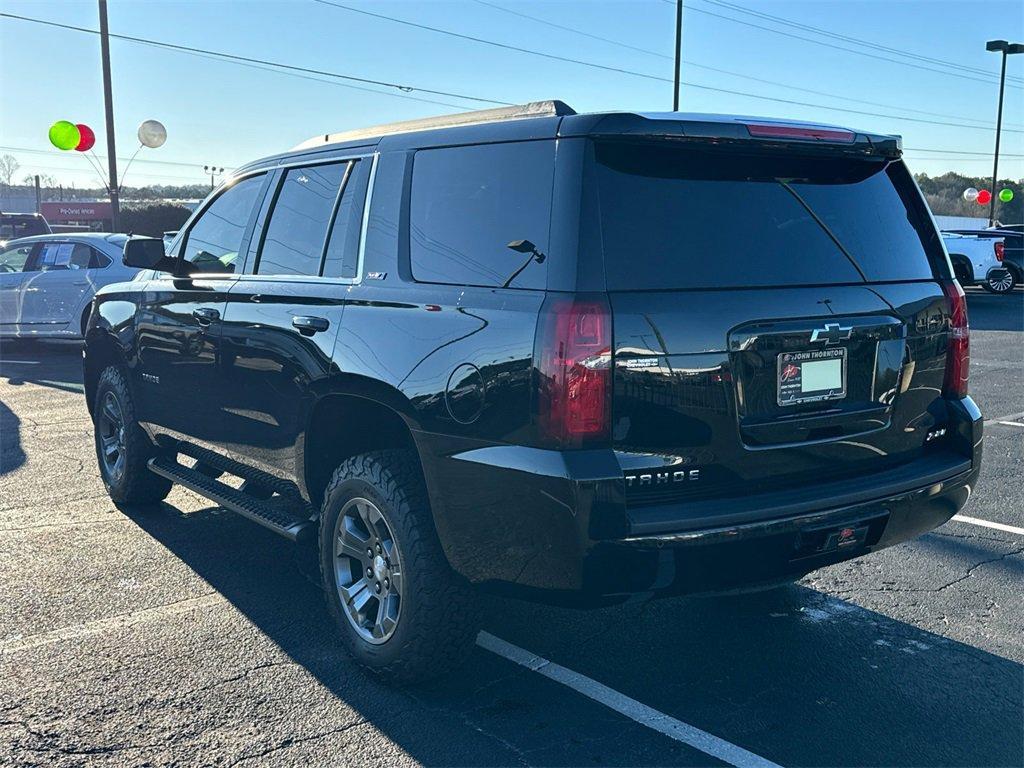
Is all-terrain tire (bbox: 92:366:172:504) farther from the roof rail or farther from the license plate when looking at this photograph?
the license plate

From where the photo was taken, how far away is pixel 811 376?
326 centimetres

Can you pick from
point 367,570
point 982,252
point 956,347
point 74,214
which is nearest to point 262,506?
point 367,570

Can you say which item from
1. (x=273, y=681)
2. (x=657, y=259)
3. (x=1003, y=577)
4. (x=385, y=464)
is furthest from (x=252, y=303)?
(x=1003, y=577)

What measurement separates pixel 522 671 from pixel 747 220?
6.11 feet

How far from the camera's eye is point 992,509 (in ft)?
19.2

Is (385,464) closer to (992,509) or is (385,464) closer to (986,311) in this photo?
(992,509)

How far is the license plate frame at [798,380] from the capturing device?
3188 mm

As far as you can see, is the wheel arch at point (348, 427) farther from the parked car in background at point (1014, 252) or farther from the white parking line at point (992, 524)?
the parked car in background at point (1014, 252)

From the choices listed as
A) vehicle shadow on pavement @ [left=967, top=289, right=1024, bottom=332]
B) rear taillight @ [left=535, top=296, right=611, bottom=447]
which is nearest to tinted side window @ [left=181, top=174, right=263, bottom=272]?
rear taillight @ [left=535, top=296, right=611, bottom=447]

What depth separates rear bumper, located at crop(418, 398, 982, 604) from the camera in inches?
114

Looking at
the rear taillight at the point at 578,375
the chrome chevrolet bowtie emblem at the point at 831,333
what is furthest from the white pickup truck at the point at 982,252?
the rear taillight at the point at 578,375

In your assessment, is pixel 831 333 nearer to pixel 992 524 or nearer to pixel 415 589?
pixel 415 589

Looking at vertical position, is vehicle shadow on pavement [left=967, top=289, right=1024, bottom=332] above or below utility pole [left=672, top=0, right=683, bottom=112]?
below

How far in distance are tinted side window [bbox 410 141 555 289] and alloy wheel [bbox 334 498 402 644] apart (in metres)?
0.94
